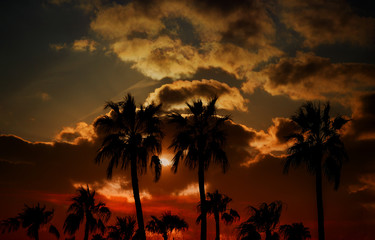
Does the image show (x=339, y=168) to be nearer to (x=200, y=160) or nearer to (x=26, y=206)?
(x=200, y=160)

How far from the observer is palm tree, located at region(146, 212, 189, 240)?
162 ft

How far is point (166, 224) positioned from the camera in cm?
5003

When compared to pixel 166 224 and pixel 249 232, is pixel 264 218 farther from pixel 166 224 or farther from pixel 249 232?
pixel 166 224

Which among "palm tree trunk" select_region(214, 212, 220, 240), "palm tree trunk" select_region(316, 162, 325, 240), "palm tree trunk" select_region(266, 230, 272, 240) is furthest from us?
"palm tree trunk" select_region(214, 212, 220, 240)

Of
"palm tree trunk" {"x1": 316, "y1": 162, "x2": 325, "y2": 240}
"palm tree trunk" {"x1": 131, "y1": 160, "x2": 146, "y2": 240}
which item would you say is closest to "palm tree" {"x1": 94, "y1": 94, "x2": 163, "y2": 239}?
"palm tree trunk" {"x1": 131, "y1": 160, "x2": 146, "y2": 240}

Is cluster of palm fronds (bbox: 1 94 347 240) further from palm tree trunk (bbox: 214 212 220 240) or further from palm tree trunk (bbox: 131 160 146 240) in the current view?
palm tree trunk (bbox: 214 212 220 240)

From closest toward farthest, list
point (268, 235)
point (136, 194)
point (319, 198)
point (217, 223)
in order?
point (319, 198) → point (136, 194) → point (268, 235) → point (217, 223)

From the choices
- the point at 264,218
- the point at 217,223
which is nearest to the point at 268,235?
the point at 264,218

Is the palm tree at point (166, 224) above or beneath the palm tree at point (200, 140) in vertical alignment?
beneath

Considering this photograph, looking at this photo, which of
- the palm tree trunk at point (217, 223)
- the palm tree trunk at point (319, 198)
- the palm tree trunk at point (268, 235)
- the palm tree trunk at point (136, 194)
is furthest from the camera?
the palm tree trunk at point (217, 223)

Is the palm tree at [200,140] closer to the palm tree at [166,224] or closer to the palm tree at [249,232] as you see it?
the palm tree at [249,232]

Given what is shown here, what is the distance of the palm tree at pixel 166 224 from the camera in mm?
49438

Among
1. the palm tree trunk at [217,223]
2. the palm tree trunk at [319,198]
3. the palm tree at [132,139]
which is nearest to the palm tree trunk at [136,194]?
the palm tree at [132,139]

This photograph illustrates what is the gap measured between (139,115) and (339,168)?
62.1 ft
